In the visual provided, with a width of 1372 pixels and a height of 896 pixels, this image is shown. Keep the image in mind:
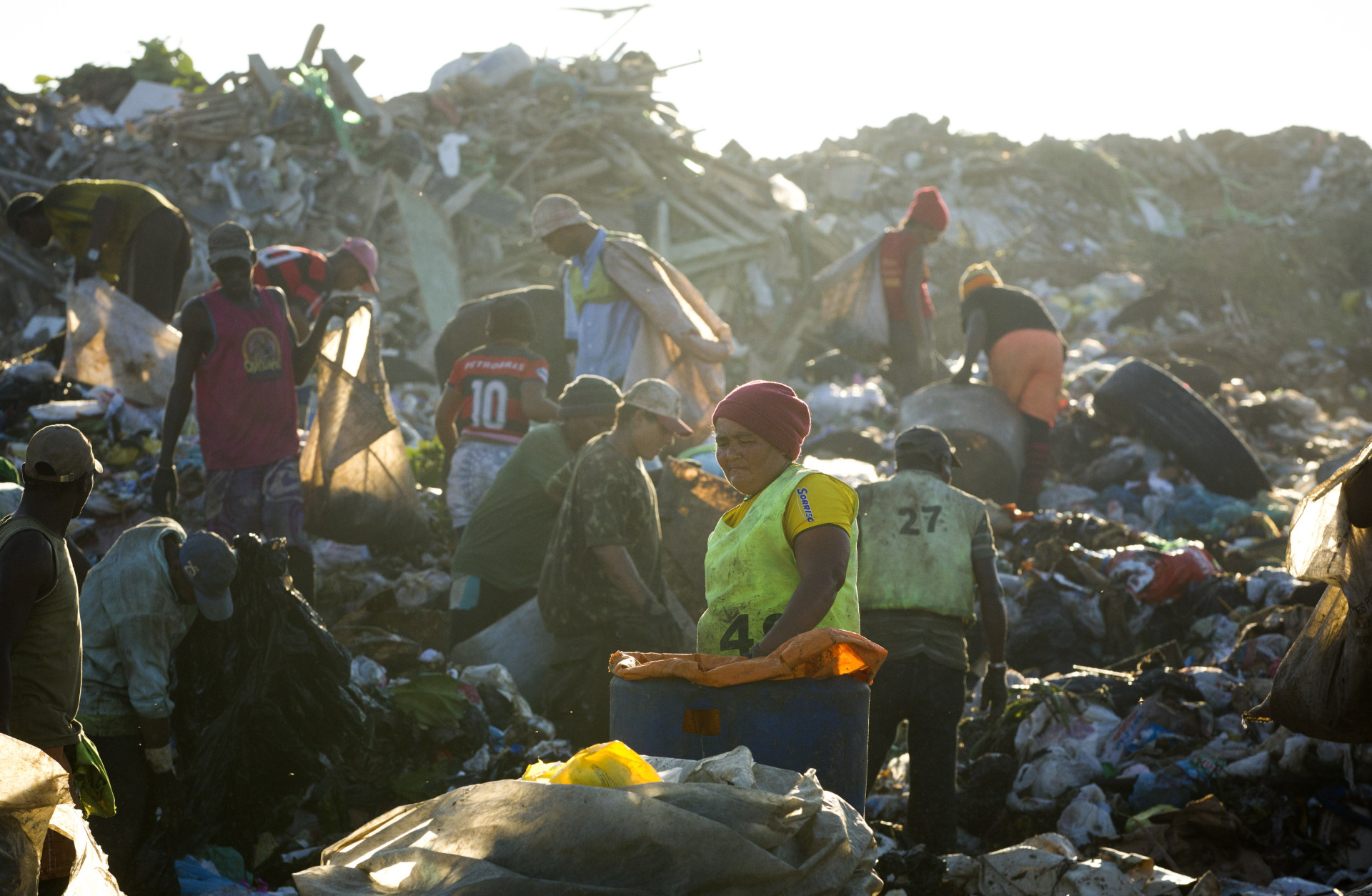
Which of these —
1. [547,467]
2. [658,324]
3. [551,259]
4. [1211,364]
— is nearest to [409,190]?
[551,259]

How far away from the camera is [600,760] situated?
2.07 m

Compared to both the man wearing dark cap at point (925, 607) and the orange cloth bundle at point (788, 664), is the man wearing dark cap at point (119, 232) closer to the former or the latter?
the man wearing dark cap at point (925, 607)

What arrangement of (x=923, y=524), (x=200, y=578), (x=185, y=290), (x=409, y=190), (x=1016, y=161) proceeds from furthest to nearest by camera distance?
1. (x=1016, y=161)
2. (x=409, y=190)
3. (x=185, y=290)
4. (x=923, y=524)
5. (x=200, y=578)

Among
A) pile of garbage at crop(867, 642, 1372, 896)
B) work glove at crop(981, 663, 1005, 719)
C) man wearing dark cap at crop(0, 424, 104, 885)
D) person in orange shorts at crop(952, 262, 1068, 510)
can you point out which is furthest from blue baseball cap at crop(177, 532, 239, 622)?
person in orange shorts at crop(952, 262, 1068, 510)

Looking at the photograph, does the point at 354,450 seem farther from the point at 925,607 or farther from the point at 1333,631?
the point at 1333,631

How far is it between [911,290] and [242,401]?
587cm

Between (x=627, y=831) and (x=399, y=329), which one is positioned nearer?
(x=627, y=831)

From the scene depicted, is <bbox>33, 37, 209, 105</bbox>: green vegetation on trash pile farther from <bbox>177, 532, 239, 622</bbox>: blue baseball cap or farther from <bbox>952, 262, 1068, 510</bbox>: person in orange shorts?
<bbox>177, 532, 239, 622</bbox>: blue baseball cap

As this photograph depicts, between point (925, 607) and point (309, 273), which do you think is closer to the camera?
point (925, 607)

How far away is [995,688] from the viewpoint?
15.9ft

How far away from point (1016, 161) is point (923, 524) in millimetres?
16889

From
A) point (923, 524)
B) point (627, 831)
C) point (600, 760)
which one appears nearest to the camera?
point (627, 831)

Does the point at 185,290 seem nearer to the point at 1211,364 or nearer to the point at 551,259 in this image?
the point at 551,259

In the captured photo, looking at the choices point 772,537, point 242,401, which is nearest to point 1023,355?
point 242,401
